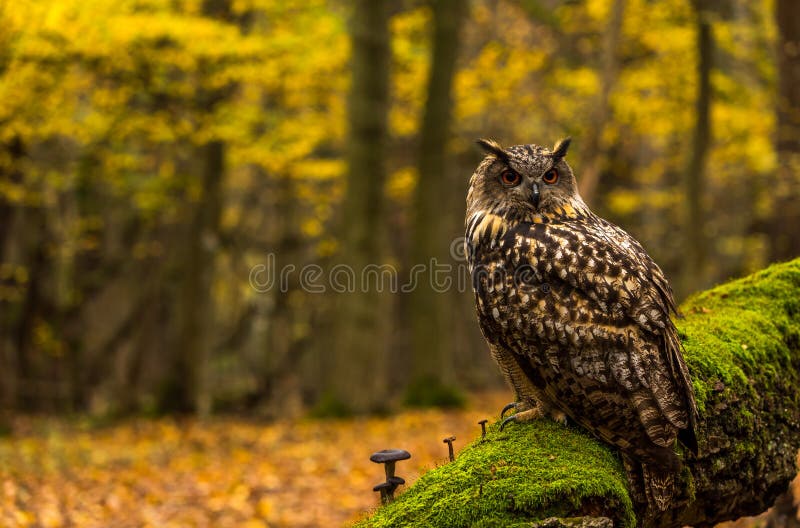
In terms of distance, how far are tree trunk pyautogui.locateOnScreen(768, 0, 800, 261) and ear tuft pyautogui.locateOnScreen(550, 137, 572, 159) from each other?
7.68 m

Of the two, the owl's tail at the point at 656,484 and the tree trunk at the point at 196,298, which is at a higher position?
the tree trunk at the point at 196,298

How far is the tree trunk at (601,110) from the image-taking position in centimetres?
1291

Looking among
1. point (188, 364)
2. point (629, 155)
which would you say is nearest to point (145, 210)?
point (188, 364)

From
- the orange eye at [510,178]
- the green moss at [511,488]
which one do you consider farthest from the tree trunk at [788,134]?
the green moss at [511,488]

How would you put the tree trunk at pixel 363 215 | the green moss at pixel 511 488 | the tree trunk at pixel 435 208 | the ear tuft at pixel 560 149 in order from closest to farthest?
the green moss at pixel 511 488
the ear tuft at pixel 560 149
the tree trunk at pixel 363 215
the tree trunk at pixel 435 208

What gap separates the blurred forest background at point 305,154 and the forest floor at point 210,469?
1.14 meters

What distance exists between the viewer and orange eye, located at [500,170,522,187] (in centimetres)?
394

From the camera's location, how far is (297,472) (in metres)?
10.1

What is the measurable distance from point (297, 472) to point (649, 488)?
7594 millimetres

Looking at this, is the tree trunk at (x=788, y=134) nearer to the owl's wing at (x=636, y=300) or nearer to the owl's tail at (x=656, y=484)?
the owl's wing at (x=636, y=300)

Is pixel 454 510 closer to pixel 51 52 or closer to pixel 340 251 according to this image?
pixel 340 251

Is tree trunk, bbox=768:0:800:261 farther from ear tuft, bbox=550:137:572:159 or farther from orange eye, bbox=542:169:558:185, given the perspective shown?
orange eye, bbox=542:169:558:185

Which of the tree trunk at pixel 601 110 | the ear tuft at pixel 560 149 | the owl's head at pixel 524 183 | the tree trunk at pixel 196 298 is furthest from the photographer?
the tree trunk at pixel 196 298

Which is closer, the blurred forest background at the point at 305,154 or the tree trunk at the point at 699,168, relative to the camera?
the blurred forest background at the point at 305,154
